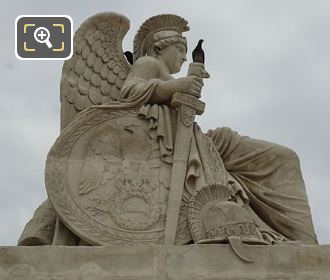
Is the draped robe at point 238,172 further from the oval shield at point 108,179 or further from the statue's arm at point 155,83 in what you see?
the oval shield at point 108,179

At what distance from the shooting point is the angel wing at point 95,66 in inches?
364

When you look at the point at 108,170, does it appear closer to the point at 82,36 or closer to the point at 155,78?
the point at 155,78

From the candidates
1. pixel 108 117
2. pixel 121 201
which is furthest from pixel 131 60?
pixel 121 201

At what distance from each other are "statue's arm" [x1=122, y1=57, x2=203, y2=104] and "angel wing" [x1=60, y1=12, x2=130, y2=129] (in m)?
0.35

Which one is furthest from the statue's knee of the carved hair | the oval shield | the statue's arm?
the carved hair

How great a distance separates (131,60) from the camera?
33.9 feet

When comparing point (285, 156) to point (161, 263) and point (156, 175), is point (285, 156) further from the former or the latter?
point (161, 263)

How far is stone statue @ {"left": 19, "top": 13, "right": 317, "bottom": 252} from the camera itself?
7.99 metres

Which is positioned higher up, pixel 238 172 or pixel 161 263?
pixel 238 172

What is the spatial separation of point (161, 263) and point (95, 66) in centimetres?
318

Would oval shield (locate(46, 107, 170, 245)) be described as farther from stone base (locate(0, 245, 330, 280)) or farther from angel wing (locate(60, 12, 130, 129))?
angel wing (locate(60, 12, 130, 129))

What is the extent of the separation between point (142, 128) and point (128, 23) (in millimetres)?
1932

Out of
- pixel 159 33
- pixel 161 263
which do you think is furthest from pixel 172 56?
pixel 161 263

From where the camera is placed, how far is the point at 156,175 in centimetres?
837
